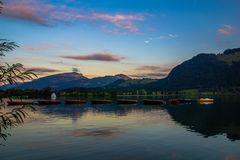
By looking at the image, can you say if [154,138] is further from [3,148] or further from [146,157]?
[3,148]

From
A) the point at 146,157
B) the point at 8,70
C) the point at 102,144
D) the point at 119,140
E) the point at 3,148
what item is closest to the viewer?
the point at 8,70

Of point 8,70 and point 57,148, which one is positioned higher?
point 8,70

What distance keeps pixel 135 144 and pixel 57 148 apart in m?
15.7

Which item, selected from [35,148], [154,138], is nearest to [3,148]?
[35,148]

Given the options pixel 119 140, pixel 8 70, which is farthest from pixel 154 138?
pixel 8 70

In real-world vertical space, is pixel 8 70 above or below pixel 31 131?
above

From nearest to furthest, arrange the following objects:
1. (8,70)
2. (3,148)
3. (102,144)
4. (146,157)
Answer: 1. (8,70)
2. (146,157)
3. (3,148)
4. (102,144)

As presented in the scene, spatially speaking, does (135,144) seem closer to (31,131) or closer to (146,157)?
(146,157)

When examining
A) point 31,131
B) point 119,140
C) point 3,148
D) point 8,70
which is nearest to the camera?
point 8,70

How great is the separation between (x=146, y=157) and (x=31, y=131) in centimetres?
4313

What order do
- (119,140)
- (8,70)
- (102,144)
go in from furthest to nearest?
(119,140) < (102,144) < (8,70)

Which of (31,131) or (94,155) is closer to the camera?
(94,155)

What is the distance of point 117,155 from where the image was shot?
182ft

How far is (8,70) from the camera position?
664 inches
